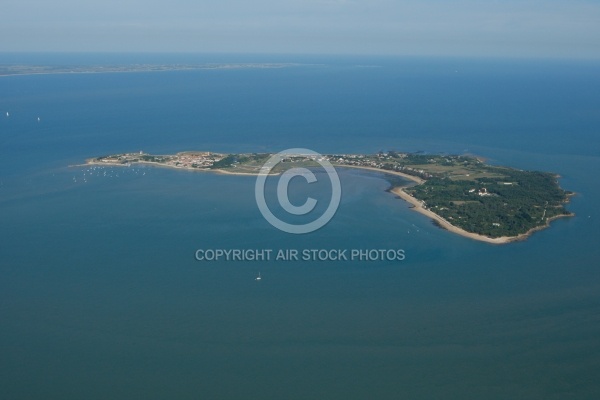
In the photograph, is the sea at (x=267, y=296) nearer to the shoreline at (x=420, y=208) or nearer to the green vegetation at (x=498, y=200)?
the shoreline at (x=420, y=208)

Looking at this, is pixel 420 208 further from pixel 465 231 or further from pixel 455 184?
pixel 455 184

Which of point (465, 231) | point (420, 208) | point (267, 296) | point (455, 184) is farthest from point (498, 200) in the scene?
point (267, 296)

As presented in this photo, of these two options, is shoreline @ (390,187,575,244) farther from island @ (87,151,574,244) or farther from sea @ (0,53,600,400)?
sea @ (0,53,600,400)

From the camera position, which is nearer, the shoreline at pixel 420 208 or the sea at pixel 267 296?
the sea at pixel 267 296

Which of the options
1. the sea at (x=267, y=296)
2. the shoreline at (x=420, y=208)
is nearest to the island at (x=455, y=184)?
the shoreline at (x=420, y=208)

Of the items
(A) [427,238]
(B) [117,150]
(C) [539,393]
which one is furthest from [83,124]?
(C) [539,393]

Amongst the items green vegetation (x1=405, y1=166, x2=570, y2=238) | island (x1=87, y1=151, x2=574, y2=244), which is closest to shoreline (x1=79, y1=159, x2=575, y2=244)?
island (x1=87, y1=151, x2=574, y2=244)

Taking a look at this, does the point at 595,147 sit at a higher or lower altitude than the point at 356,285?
higher

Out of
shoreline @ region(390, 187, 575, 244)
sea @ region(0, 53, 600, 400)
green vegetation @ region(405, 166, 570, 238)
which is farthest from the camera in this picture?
green vegetation @ region(405, 166, 570, 238)

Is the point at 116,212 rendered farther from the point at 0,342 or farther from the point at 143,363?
the point at 143,363
